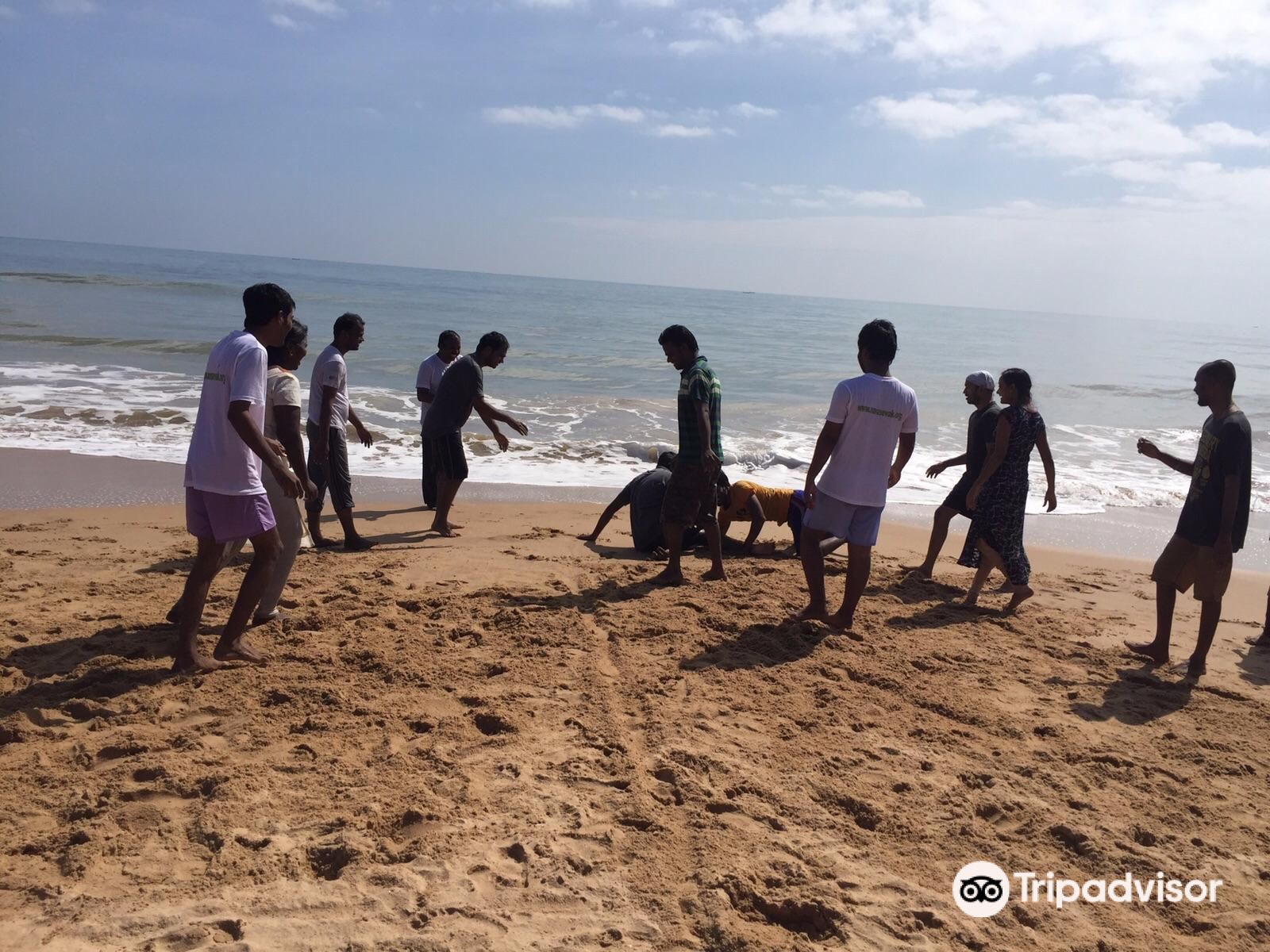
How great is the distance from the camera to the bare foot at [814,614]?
209 inches

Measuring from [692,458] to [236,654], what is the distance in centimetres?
287

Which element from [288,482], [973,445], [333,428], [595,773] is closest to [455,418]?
[333,428]

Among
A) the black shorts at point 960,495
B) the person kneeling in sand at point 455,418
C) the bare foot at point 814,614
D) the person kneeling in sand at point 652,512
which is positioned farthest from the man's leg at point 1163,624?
the person kneeling in sand at point 455,418

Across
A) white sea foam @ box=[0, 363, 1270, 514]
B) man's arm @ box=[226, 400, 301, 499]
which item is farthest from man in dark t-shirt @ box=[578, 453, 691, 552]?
man's arm @ box=[226, 400, 301, 499]

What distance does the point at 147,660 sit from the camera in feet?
14.3

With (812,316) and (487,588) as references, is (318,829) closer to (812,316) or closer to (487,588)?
(487,588)

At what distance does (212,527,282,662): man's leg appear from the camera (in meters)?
4.21

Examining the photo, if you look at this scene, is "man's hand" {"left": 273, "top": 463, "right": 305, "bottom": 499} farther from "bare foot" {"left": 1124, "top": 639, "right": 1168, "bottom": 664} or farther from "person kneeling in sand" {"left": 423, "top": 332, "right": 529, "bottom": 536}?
"bare foot" {"left": 1124, "top": 639, "right": 1168, "bottom": 664}

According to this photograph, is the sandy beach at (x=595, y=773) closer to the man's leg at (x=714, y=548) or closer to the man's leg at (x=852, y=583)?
the man's leg at (x=852, y=583)

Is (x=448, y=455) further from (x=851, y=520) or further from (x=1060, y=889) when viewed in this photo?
(x=1060, y=889)

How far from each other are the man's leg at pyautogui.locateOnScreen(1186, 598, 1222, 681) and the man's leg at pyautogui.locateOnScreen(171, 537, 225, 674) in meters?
4.96

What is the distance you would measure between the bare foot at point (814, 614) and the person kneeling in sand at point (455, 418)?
9.18 ft

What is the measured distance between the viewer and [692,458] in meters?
5.82

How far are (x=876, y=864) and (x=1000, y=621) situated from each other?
3.15 metres
